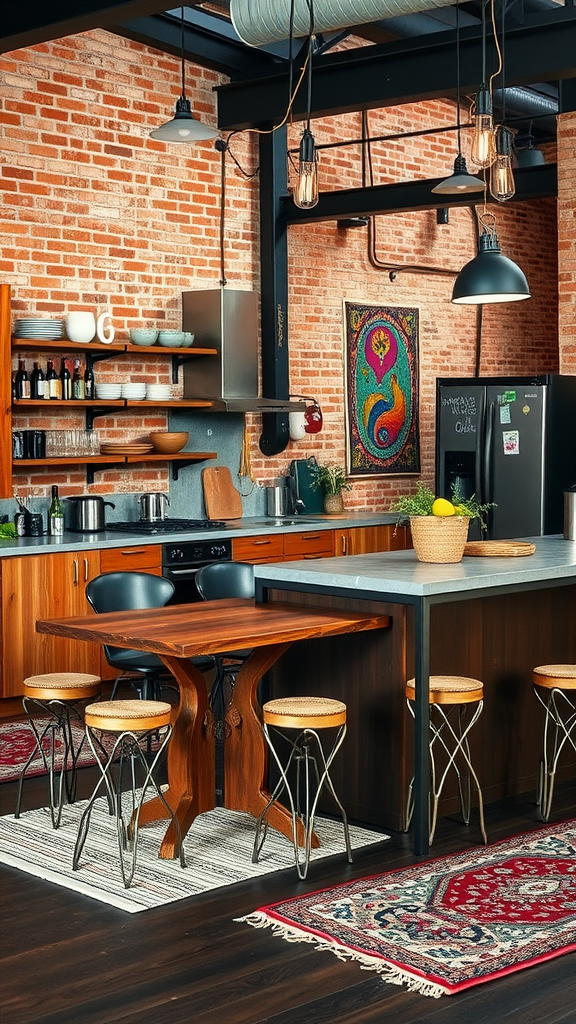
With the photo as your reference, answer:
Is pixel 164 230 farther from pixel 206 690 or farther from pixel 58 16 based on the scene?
pixel 206 690

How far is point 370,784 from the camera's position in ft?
15.9

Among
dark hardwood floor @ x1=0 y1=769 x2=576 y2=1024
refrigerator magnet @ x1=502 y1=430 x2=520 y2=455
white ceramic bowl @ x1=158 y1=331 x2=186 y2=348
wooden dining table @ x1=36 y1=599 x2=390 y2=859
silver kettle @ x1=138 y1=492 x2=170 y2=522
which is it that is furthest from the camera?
refrigerator magnet @ x1=502 y1=430 x2=520 y2=455

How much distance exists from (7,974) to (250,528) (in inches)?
176

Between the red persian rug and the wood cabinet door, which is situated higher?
the wood cabinet door

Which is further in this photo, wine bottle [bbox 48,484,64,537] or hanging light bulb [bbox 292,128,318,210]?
wine bottle [bbox 48,484,64,537]

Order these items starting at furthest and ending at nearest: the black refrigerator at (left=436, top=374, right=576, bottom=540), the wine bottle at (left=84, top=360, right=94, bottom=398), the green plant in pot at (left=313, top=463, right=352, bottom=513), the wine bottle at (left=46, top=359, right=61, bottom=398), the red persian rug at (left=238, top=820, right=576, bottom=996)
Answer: the green plant in pot at (left=313, top=463, right=352, bottom=513)
the black refrigerator at (left=436, top=374, right=576, bottom=540)
the wine bottle at (left=84, top=360, right=94, bottom=398)
the wine bottle at (left=46, top=359, right=61, bottom=398)
the red persian rug at (left=238, top=820, right=576, bottom=996)

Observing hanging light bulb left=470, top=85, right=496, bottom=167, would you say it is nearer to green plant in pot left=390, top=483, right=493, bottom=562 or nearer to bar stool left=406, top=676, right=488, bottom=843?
green plant in pot left=390, top=483, right=493, bottom=562

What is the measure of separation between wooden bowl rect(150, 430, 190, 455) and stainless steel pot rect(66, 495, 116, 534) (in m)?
0.62

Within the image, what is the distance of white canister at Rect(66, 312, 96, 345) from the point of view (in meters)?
7.20

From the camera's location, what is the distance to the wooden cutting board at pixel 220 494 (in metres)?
8.30

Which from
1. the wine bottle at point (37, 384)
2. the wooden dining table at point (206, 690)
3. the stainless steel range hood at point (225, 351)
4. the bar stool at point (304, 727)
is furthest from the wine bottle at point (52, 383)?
the bar stool at point (304, 727)

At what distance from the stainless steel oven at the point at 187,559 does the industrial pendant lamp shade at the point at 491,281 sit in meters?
2.32

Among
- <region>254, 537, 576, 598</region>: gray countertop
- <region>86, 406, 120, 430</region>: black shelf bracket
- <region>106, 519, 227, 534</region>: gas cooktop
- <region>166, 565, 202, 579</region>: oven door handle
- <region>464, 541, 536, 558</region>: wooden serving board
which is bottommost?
<region>166, 565, 202, 579</region>: oven door handle

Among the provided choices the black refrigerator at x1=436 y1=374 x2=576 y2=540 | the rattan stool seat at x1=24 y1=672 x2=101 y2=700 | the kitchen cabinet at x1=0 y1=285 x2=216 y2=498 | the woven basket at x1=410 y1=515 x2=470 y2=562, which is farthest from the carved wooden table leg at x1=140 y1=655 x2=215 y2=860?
the black refrigerator at x1=436 y1=374 x2=576 y2=540
